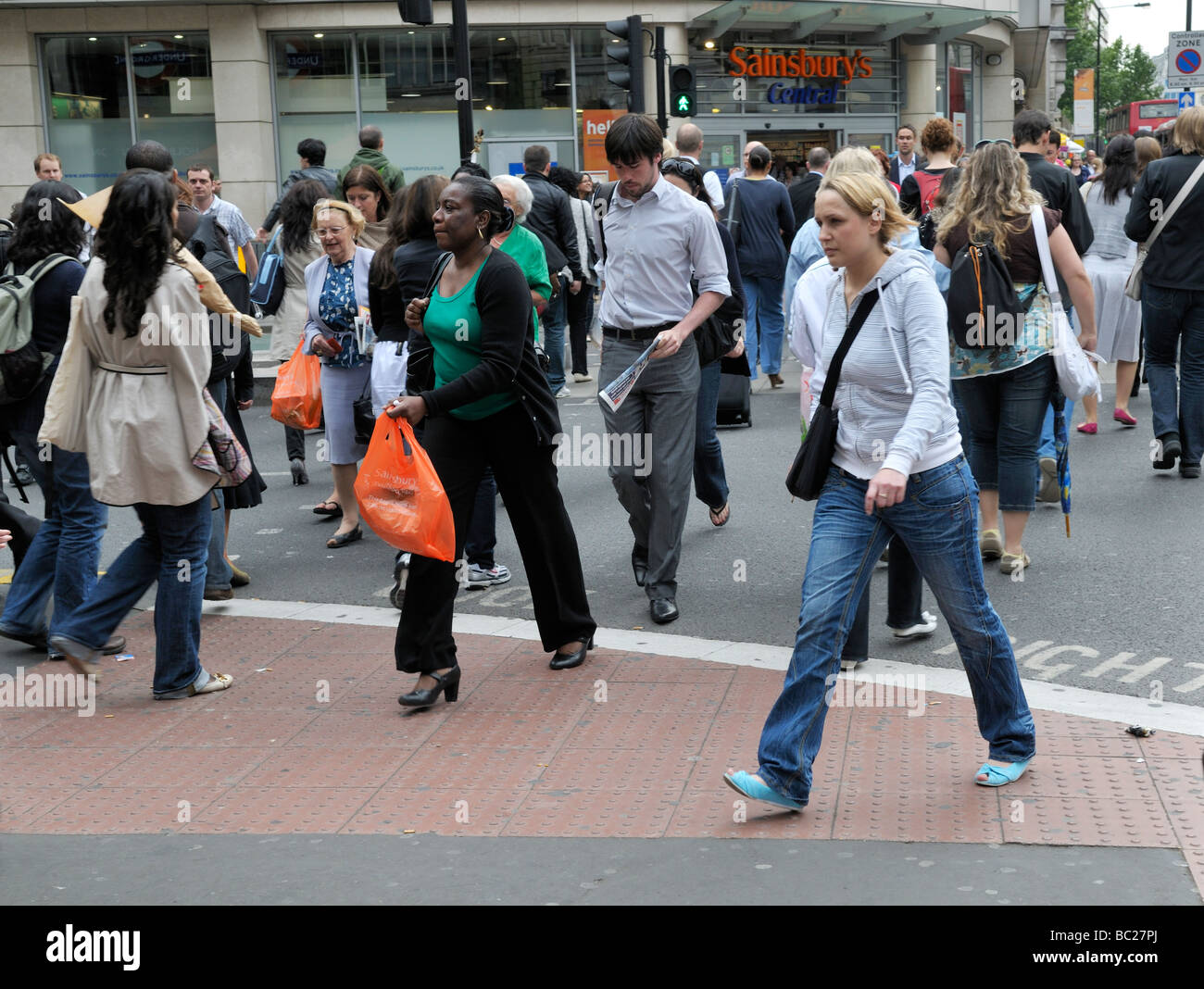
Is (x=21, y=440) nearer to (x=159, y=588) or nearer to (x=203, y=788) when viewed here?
(x=159, y=588)

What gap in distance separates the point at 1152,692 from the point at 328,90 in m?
22.0

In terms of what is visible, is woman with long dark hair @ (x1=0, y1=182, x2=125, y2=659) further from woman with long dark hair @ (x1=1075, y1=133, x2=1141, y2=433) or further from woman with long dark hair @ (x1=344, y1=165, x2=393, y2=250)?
woman with long dark hair @ (x1=1075, y1=133, x2=1141, y2=433)

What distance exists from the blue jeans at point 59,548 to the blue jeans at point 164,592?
1.02ft

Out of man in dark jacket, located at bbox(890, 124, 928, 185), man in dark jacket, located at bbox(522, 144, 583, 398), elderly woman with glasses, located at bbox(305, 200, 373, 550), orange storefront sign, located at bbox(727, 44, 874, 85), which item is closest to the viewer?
elderly woman with glasses, located at bbox(305, 200, 373, 550)

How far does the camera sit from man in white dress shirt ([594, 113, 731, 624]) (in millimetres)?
6527

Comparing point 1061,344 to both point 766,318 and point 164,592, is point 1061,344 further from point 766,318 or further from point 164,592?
point 766,318

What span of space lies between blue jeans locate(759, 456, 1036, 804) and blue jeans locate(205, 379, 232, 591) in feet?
12.4

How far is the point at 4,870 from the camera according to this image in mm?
4148

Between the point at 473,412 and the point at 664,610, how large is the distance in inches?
59.8

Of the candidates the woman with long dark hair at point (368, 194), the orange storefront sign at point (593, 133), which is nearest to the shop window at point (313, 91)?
the orange storefront sign at point (593, 133)

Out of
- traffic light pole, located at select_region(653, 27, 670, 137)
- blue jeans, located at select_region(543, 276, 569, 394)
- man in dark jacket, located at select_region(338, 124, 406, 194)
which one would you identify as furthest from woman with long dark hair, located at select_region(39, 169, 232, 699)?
traffic light pole, located at select_region(653, 27, 670, 137)

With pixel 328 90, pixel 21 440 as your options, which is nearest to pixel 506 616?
pixel 21 440

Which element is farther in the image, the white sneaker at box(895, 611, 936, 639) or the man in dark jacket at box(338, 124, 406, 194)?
the man in dark jacket at box(338, 124, 406, 194)

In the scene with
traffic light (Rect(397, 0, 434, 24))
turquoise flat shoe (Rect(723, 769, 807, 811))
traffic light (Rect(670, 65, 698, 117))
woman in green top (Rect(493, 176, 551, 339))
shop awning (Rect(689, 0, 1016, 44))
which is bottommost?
turquoise flat shoe (Rect(723, 769, 807, 811))
